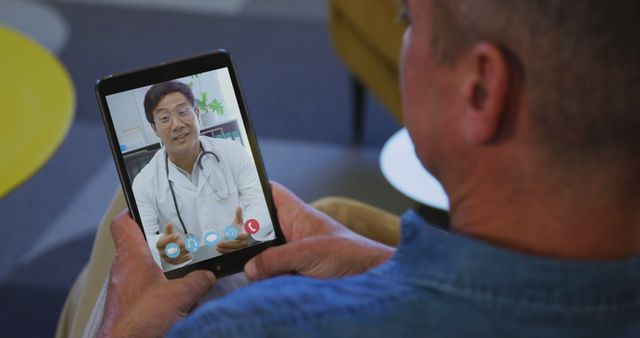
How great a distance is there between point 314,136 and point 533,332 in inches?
68.5

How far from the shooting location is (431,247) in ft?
1.77

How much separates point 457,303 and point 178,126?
1.71 feet

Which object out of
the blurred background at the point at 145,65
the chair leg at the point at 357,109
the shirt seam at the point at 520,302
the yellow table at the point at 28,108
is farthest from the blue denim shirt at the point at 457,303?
the chair leg at the point at 357,109

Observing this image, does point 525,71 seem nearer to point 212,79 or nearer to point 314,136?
point 212,79

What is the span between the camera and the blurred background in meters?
1.81

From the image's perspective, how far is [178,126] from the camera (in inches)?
37.0

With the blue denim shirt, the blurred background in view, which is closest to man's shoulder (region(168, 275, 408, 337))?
the blue denim shirt

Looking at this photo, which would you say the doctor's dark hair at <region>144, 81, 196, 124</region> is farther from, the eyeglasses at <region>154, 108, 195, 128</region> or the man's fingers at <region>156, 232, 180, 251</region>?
the man's fingers at <region>156, 232, 180, 251</region>

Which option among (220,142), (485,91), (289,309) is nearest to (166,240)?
(220,142)

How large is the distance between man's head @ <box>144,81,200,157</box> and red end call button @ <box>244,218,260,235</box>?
0.36 ft

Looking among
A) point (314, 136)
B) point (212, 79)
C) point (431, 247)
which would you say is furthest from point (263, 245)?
point (314, 136)

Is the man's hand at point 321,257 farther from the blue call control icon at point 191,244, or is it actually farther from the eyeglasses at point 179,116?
the eyeglasses at point 179,116

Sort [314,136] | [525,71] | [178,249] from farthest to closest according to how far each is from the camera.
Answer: [314,136], [178,249], [525,71]

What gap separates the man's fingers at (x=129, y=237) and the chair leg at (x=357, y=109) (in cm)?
126
